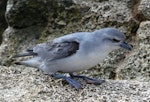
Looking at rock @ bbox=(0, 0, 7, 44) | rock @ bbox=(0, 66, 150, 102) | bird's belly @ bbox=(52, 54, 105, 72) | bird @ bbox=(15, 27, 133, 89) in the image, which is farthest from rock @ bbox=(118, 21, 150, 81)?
rock @ bbox=(0, 0, 7, 44)

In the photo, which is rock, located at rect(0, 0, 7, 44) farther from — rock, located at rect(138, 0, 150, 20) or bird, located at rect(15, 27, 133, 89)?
bird, located at rect(15, 27, 133, 89)

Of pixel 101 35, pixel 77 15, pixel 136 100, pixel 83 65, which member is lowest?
pixel 136 100

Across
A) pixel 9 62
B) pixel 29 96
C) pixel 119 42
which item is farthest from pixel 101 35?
pixel 9 62

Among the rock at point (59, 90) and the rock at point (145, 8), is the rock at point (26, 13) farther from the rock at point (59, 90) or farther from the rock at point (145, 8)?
the rock at point (59, 90)

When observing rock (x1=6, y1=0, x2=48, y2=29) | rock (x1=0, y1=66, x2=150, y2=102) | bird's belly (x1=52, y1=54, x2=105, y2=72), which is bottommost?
rock (x1=0, y1=66, x2=150, y2=102)

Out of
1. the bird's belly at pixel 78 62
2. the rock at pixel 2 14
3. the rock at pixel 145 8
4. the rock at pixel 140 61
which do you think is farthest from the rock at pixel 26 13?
the bird's belly at pixel 78 62

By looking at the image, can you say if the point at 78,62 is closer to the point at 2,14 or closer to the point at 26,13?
the point at 26,13

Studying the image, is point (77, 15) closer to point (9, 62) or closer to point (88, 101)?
point (9, 62)
